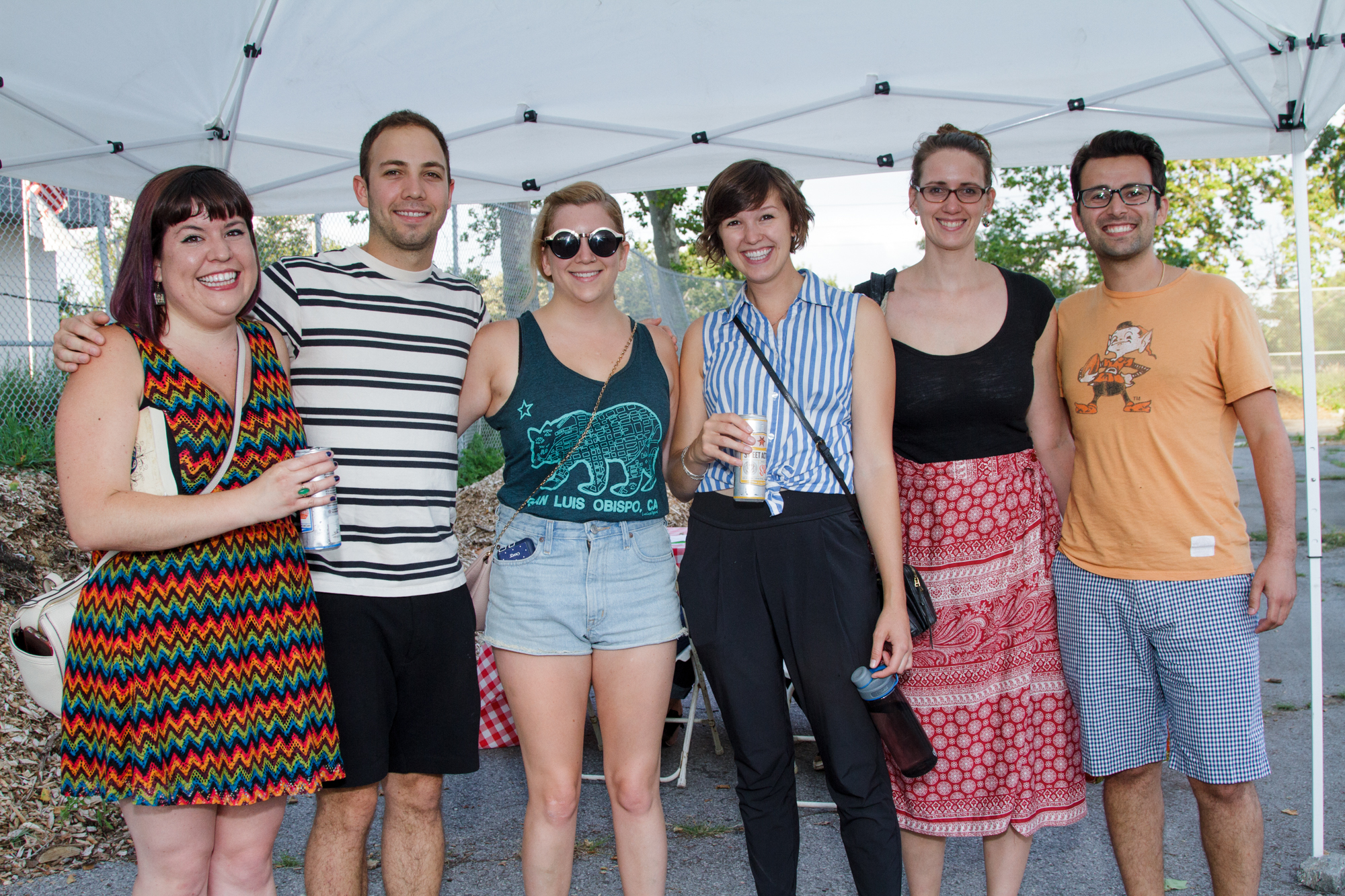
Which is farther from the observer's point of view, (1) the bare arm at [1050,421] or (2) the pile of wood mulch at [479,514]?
(2) the pile of wood mulch at [479,514]

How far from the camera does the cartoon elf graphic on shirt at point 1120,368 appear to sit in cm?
251

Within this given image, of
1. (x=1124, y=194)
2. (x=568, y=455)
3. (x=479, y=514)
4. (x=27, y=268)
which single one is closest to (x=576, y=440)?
(x=568, y=455)

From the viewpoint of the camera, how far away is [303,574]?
2.12 metres

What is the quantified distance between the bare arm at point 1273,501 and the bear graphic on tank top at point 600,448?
5.16 ft

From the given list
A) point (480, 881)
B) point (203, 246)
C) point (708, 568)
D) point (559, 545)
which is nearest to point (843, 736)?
point (708, 568)

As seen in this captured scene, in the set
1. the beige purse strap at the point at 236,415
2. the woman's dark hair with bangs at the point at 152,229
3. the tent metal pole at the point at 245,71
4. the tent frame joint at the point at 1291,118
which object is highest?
the tent metal pole at the point at 245,71

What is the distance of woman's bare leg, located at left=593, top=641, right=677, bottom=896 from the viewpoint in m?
2.42

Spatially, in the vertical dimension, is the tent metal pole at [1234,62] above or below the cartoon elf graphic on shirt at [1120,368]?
above

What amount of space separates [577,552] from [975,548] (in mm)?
1077

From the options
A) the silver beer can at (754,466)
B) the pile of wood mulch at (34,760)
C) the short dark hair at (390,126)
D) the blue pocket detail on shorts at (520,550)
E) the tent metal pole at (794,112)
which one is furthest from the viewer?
the tent metal pole at (794,112)

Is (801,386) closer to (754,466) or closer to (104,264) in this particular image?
(754,466)

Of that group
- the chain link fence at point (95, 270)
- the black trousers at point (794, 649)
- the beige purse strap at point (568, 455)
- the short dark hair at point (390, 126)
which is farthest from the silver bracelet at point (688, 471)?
the chain link fence at point (95, 270)

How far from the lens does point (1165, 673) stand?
2508 mm

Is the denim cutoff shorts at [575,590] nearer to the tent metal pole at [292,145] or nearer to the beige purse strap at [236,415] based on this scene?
the beige purse strap at [236,415]
